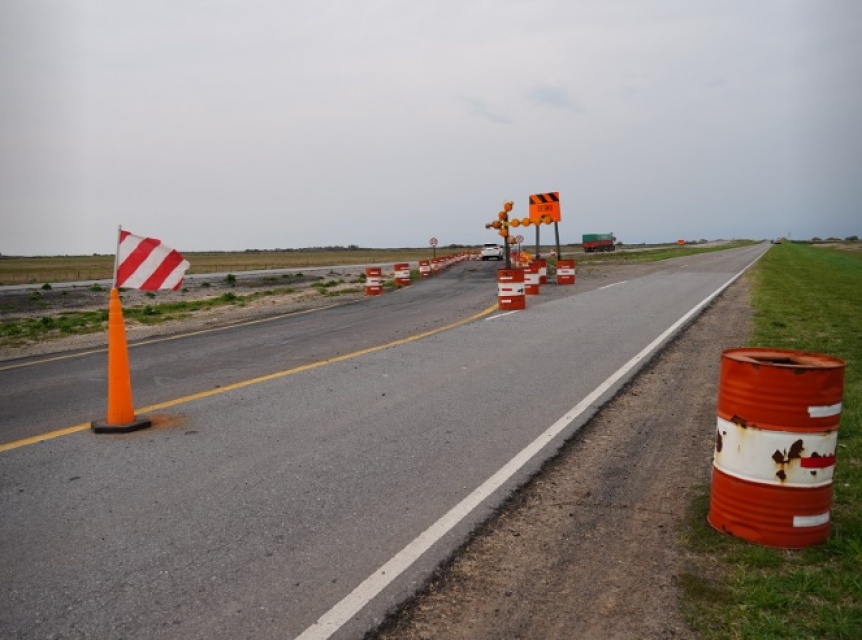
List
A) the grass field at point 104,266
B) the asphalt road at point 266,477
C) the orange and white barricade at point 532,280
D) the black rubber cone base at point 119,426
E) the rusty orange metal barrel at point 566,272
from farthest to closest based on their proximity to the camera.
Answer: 1. the grass field at point 104,266
2. the rusty orange metal barrel at point 566,272
3. the orange and white barricade at point 532,280
4. the black rubber cone base at point 119,426
5. the asphalt road at point 266,477

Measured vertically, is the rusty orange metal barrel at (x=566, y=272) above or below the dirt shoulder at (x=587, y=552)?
above

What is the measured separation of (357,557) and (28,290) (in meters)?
30.5

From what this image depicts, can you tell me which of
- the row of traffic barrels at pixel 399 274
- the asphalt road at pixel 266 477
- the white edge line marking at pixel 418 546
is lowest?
the white edge line marking at pixel 418 546

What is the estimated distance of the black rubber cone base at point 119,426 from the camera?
627 cm

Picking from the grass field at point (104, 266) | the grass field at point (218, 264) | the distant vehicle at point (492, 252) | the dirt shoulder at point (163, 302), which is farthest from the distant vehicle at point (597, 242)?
the dirt shoulder at point (163, 302)

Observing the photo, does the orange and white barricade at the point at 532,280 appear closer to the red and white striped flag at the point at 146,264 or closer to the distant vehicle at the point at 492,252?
the red and white striped flag at the point at 146,264

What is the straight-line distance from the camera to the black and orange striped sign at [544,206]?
26.8 m

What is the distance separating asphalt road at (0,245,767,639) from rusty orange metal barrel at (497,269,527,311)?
19.9 ft

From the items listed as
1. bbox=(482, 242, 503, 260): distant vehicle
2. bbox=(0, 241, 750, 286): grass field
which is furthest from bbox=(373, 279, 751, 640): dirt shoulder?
bbox=(482, 242, 503, 260): distant vehicle

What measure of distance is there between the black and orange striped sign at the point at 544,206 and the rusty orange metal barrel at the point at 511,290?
10.1 m

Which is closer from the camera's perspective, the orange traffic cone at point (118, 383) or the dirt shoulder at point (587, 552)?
the dirt shoulder at point (587, 552)

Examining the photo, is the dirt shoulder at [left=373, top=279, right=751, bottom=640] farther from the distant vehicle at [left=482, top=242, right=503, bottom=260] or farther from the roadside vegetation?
the distant vehicle at [left=482, top=242, right=503, bottom=260]

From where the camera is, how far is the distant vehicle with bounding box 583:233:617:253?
95000 millimetres

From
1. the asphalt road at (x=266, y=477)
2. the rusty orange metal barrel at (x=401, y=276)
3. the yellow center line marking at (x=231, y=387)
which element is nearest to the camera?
the asphalt road at (x=266, y=477)
